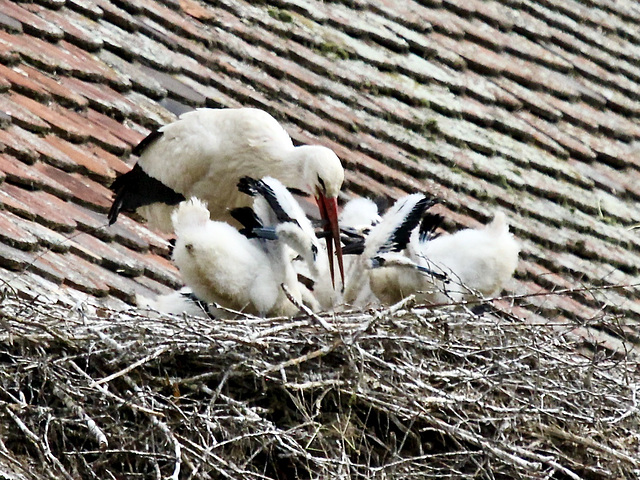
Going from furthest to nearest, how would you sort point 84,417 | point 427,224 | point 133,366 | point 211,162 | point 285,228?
1. point 211,162
2. point 427,224
3. point 285,228
4. point 133,366
5. point 84,417

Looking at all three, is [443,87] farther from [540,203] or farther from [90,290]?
[90,290]

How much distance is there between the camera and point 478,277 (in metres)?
5.54

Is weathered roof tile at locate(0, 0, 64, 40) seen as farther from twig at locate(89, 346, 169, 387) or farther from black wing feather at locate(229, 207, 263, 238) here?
twig at locate(89, 346, 169, 387)

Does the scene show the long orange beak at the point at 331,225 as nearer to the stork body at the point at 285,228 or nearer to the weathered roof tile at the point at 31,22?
the stork body at the point at 285,228

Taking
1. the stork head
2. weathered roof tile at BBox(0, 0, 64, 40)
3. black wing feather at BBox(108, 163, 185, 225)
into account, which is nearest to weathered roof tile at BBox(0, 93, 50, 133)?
black wing feather at BBox(108, 163, 185, 225)

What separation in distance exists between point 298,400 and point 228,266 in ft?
2.46

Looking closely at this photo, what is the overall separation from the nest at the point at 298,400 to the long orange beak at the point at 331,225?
2.50ft

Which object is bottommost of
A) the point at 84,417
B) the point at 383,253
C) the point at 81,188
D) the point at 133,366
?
the point at 81,188

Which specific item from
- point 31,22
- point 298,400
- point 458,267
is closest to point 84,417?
point 298,400

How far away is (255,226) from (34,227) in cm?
74

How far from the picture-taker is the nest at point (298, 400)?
4.10m

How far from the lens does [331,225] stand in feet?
18.4

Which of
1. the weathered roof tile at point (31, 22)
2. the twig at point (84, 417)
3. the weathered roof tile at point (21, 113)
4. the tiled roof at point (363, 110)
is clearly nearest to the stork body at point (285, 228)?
the tiled roof at point (363, 110)

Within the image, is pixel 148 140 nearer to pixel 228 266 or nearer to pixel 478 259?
pixel 228 266
